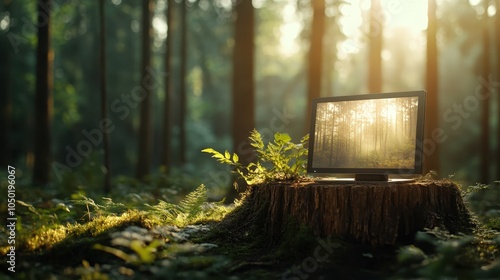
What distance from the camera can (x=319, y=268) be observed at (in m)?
6.58

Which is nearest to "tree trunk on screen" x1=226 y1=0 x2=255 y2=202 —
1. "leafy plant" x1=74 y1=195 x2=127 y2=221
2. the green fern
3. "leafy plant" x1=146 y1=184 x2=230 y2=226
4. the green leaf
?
"leafy plant" x1=146 y1=184 x2=230 y2=226

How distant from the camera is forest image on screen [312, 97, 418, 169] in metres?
7.52

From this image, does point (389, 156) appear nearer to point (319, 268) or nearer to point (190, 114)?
point (319, 268)

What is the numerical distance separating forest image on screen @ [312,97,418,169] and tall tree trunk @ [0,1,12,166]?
23528mm

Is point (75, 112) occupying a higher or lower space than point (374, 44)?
lower

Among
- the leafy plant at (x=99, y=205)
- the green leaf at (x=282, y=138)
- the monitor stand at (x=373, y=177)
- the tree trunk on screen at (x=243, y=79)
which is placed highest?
the tree trunk on screen at (x=243, y=79)

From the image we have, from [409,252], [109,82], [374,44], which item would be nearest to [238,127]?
[374,44]

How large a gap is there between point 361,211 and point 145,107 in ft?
48.3

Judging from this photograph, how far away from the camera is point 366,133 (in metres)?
7.84

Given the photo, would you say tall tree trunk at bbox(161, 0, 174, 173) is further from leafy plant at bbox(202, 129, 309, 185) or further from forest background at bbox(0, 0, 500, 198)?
leafy plant at bbox(202, 129, 309, 185)

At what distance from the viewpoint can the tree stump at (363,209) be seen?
7.14m

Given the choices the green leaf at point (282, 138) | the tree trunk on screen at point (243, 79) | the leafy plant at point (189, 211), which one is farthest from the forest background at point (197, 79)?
the green leaf at point (282, 138)

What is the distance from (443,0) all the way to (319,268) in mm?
26178

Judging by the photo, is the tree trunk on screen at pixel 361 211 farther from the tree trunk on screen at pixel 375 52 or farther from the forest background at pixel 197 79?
the tree trunk on screen at pixel 375 52
